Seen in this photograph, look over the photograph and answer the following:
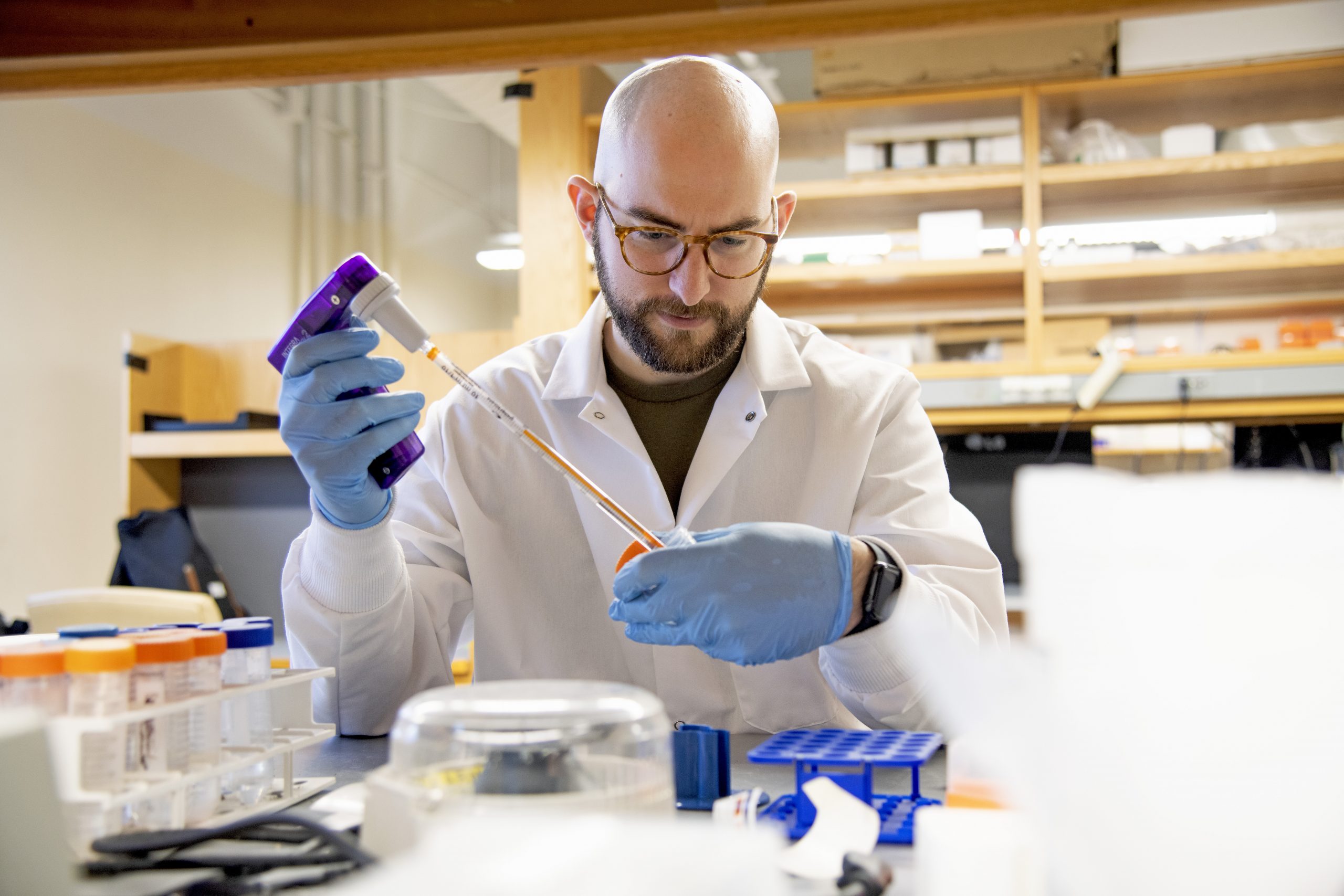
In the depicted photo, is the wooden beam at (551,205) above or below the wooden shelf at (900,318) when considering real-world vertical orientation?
above

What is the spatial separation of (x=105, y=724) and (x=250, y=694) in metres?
0.21

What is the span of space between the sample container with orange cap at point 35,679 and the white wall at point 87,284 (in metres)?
3.75

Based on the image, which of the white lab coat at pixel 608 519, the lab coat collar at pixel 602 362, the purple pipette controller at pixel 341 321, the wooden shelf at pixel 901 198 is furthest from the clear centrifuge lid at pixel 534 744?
the wooden shelf at pixel 901 198

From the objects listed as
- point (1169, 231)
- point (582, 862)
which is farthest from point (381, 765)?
point (1169, 231)

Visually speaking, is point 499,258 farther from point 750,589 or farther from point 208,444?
point 750,589

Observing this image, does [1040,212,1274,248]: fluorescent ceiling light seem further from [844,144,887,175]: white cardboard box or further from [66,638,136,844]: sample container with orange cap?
[66,638,136,844]: sample container with orange cap

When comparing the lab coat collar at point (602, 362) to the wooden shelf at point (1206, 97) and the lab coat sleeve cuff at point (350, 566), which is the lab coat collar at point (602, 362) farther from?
the wooden shelf at point (1206, 97)

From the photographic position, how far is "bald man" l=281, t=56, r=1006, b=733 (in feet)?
3.74

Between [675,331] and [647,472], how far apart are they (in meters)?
0.20

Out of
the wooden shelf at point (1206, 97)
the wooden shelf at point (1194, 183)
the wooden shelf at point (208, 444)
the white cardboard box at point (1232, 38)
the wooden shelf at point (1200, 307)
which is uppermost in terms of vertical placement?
the white cardboard box at point (1232, 38)

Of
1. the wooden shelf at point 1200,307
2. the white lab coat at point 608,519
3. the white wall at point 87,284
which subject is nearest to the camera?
the white lab coat at point 608,519

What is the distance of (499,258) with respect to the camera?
24.6 feet

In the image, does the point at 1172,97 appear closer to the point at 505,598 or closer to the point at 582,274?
the point at 582,274

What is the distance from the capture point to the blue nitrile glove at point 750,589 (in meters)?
0.97
